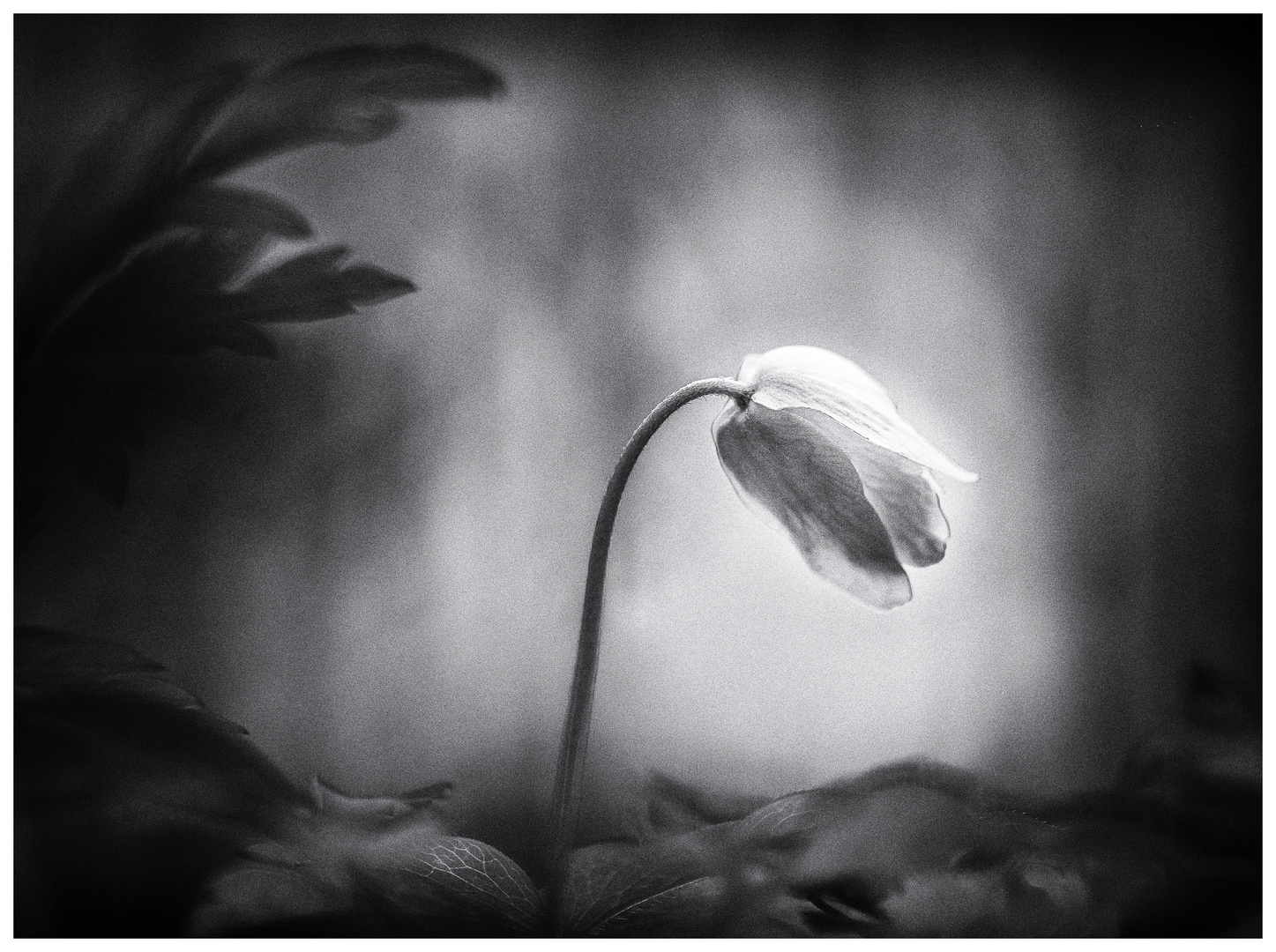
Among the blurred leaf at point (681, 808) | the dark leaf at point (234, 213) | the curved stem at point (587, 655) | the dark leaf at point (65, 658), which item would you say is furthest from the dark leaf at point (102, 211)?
the blurred leaf at point (681, 808)

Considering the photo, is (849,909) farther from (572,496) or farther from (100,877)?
(100,877)

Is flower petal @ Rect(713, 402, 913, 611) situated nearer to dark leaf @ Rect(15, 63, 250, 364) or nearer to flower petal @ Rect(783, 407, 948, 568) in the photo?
flower petal @ Rect(783, 407, 948, 568)

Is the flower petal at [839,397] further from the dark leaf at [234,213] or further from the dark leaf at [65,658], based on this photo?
the dark leaf at [65,658]

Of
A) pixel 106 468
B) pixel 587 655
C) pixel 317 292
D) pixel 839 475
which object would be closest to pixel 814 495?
pixel 839 475

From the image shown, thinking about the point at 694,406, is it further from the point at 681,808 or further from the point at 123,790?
the point at 123,790

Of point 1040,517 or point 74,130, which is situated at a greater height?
point 74,130

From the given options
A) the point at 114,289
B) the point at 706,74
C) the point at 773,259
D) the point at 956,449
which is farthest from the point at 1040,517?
the point at 114,289
